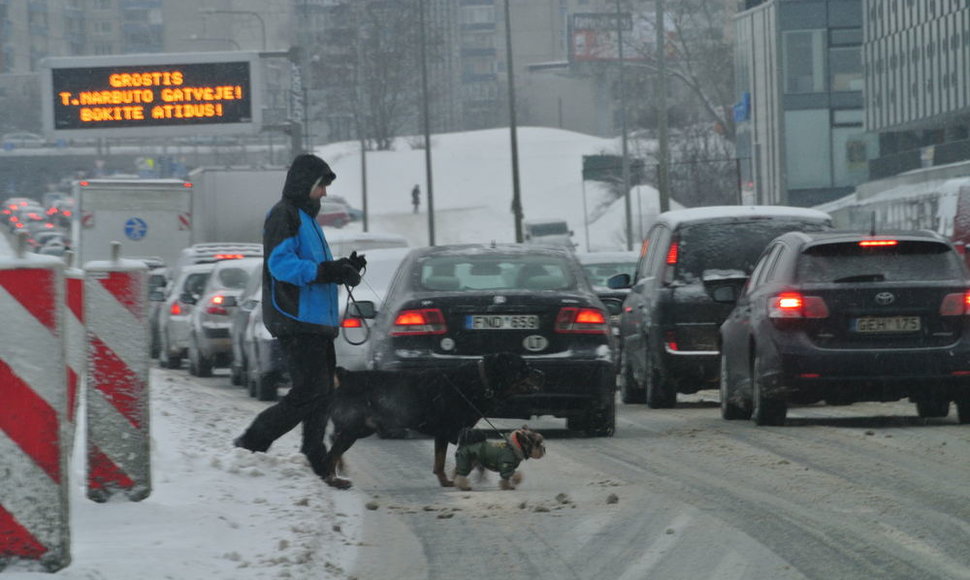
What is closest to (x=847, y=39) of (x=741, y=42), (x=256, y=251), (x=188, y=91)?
(x=741, y=42)

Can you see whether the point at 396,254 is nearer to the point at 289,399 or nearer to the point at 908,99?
the point at 289,399

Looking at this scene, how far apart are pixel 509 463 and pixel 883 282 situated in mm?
4324

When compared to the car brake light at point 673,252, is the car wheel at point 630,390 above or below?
below

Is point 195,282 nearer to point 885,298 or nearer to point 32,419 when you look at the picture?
point 885,298

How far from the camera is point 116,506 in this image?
8.52 meters

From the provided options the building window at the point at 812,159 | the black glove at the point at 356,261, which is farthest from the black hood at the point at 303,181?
the building window at the point at 812,159

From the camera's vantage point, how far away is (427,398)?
10.3 meters

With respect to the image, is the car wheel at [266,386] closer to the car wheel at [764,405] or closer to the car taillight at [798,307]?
the car wheel at [764,405]

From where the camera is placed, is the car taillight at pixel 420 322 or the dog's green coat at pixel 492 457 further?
the car taillight at pixel 420 322

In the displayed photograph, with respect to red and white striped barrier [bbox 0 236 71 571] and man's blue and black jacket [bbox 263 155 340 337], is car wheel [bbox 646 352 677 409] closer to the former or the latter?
man's blue and black jacket [bbox 263 155 340 337]

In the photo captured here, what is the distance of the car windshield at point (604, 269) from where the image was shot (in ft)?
87.9

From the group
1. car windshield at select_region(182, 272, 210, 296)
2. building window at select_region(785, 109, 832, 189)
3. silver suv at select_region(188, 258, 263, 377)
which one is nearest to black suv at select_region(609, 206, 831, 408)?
silver suv at select_region(188, 258, 263, 377)

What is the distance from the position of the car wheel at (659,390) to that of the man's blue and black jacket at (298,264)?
690cm

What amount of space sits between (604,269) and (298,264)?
681 inches
